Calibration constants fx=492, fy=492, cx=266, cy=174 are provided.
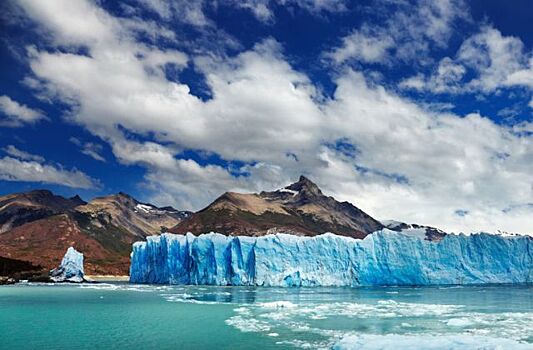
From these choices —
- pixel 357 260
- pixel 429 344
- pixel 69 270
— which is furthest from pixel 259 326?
pixel 69 270

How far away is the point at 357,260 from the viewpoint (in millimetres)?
61188

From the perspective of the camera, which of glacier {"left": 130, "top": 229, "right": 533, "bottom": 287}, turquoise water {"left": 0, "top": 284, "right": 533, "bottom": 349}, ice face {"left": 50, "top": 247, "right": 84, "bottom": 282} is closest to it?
turquoise water {"left": 0, "top": 284, "right": 533, "bottom": 349}

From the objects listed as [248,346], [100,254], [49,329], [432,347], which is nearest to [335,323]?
[248,346]

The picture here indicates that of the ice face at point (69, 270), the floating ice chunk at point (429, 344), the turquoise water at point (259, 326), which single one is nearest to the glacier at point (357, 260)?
the ice face at point (69, 270)

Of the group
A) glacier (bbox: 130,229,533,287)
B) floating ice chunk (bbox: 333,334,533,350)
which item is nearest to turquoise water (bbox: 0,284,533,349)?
floating ice chunk (bbox: 333,334,533,350)

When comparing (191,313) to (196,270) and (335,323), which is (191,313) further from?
(196,270)

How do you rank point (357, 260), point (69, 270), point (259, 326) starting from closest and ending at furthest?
point (259, 326) < point (357, 260) < point (69, 270)

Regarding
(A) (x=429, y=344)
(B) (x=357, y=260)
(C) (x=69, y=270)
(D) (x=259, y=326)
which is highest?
(B) (x=357, y=260)

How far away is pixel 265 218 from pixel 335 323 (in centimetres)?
16349

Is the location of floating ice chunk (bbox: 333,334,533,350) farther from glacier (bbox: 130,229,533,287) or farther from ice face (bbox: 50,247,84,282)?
ice face (bbox: 50,247,84,282)

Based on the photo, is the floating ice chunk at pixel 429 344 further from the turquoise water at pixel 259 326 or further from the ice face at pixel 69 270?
the ice face at pixel 69 270

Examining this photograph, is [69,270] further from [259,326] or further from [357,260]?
[259,326]

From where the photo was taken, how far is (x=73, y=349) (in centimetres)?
1738

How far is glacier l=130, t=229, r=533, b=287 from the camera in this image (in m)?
59.9
